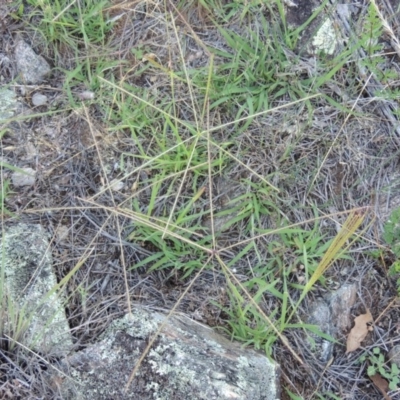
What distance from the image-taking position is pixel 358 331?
1912mm

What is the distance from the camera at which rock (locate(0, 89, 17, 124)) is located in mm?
2061

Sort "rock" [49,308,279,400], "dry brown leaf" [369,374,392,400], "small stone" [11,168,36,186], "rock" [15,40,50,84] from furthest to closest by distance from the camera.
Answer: "rock" [15,40,50,84] → "small stone" [11,168,36,186] → "dry brown leaf" [369,374,392,400] → "rock" [49,308,279,400]

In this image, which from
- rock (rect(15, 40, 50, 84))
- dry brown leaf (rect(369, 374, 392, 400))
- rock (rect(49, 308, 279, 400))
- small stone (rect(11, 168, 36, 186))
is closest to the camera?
rock (rect(49, 308, 279, 400))

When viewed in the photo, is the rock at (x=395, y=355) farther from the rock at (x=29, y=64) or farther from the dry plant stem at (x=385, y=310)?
the rock at (x=29, y=64)

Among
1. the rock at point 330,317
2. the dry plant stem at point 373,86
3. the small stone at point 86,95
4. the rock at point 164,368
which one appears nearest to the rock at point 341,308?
the rock at point 330,317

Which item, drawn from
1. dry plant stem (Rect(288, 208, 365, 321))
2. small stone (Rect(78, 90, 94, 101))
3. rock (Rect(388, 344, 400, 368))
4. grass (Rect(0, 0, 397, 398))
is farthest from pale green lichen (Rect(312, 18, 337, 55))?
rock (Rect(388, 344, 400, 368))

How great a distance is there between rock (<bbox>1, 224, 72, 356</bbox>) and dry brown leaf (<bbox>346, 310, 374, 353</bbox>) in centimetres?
91

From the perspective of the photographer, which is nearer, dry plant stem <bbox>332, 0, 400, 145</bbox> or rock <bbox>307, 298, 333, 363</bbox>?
rock <bbox>307, 298, 333, 363</bbox>

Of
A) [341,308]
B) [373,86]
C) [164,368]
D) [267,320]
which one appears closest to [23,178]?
[164,368]

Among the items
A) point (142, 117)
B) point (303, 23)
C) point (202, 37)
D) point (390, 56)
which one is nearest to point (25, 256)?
point (142, 117)

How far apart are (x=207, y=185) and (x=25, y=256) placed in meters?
0.65

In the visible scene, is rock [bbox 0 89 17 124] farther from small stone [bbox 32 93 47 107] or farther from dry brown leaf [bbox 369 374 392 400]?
dry brown leaf [bbox 369 374 392 400]

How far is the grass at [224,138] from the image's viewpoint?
1.91m

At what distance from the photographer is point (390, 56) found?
6.95 feet
